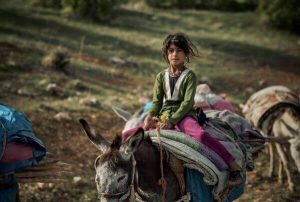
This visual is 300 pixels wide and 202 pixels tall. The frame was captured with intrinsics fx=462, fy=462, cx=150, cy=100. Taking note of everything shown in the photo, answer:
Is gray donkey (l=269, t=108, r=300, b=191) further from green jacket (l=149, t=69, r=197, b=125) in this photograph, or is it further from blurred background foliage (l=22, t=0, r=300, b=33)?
blurred background foliage (l=22, t=0, r=300, b=33)

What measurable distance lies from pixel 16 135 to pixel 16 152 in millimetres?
156

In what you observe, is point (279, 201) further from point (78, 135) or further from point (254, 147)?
point (78, 135)

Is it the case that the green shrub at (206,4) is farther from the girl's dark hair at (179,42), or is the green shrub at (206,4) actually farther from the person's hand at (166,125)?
the person's hand at (166,125)

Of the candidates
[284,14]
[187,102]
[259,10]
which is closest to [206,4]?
[259,10]

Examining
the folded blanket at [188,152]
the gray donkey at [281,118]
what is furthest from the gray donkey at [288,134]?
the folded blanket at [188,152]

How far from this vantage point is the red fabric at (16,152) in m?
4.11

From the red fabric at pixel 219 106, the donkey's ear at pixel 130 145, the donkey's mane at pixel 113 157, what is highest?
the donkey's ear at pixel 130 145

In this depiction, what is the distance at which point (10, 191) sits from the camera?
422 centimetres

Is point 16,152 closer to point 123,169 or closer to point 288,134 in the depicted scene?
point 123,169

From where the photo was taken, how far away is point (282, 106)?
6902mm

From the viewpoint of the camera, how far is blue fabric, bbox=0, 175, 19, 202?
4168 millimetres

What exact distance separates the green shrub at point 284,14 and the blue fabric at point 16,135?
16.9 m

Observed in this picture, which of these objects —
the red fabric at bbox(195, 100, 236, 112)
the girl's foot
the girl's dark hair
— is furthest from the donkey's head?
the red fabric at bbox(195, 100, 236, 112)

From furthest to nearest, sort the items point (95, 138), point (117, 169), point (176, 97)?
point (176, 97), point (95, 138), point (117, 169)
